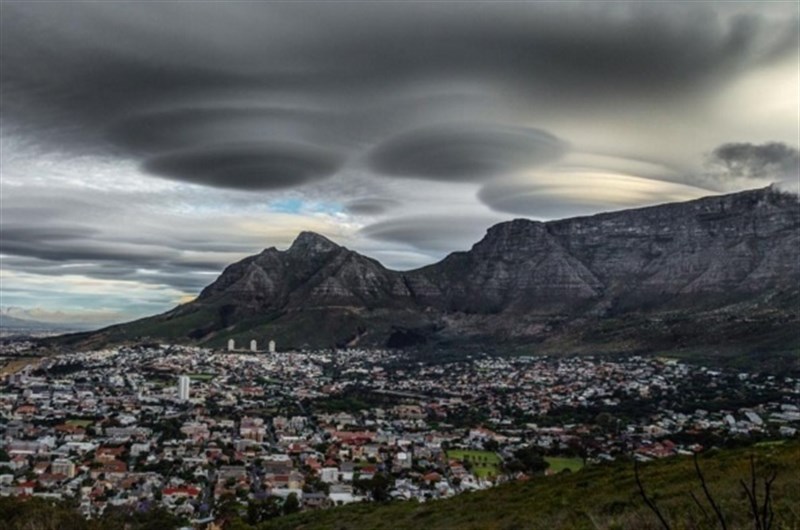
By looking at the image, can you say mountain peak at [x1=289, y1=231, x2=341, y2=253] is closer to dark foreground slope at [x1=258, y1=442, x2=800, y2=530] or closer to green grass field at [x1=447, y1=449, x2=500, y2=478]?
green grass field at [x1=447, y1=449, x2=500, y2=478]

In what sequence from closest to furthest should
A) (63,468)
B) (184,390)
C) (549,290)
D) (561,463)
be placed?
(561,463), (63,468), (184,390), (549,290)

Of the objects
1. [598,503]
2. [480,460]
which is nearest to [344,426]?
[480,460]

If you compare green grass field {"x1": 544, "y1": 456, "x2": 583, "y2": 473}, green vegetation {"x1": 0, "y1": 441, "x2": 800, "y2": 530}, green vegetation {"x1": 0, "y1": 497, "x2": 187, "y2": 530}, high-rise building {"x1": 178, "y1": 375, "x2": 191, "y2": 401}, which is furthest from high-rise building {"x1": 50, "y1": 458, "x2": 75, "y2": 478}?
high-rise building {"x1": 178, "y1": 375, "x2": 191, "y2": 401}

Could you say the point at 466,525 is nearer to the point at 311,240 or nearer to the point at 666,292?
the point at 666,292

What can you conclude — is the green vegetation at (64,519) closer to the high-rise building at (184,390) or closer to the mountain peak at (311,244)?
the high-rise building at (184,390)

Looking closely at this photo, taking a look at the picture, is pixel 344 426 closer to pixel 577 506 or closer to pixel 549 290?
pixel 577 506

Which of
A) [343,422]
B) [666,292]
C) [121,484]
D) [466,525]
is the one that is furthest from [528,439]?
[666,292]

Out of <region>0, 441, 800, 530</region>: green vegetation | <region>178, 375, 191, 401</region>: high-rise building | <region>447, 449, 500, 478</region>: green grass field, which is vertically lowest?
<region>447, 449, 500, 478</region>: green grass field
